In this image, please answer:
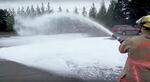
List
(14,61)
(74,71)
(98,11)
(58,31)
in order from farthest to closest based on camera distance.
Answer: (98,11)
(58,31)
(14,61)
(74,71)

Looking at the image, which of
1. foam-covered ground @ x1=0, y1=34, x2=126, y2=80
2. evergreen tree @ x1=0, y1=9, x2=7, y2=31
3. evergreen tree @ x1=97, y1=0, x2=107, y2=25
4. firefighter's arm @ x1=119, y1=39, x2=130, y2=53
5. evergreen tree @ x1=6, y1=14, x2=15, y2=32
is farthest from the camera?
evergreen tree @ x1=0, y1=9, x2=7, y2=31

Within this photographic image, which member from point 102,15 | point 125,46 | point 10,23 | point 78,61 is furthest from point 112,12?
point 125,46

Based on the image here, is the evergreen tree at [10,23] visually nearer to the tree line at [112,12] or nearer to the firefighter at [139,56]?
the tree line at [112,12]

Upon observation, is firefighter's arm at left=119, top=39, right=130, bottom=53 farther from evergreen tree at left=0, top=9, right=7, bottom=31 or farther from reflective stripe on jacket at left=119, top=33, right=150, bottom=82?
evergreen tree at left=0, top=9, right=7, bottom=31

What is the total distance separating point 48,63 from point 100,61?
5.27 feet

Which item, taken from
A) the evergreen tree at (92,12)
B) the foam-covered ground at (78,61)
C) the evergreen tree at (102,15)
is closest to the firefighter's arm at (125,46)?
the foam-covered ground at (78,61)

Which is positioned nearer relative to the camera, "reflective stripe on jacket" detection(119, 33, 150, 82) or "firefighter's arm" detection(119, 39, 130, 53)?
"reflective stripe on jacket" detection(119, 33, 150, 82)

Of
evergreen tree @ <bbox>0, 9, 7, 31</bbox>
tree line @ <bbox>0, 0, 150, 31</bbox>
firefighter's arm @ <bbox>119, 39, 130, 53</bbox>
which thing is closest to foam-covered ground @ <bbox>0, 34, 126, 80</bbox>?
firefighter's arm @ <bbox>119, 39, 130, 53</bbox>

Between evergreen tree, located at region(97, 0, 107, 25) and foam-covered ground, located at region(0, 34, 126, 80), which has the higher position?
foam-covered ground, located at region(0, 34, 126, 80)

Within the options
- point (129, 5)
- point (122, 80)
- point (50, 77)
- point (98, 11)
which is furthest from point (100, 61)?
point (98, 11)

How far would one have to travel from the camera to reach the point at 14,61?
12914 millimetres

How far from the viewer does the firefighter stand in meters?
3.74

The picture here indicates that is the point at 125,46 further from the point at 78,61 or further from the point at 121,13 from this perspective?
the point at 121,13

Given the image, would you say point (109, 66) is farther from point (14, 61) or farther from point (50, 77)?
point (14, 61)
